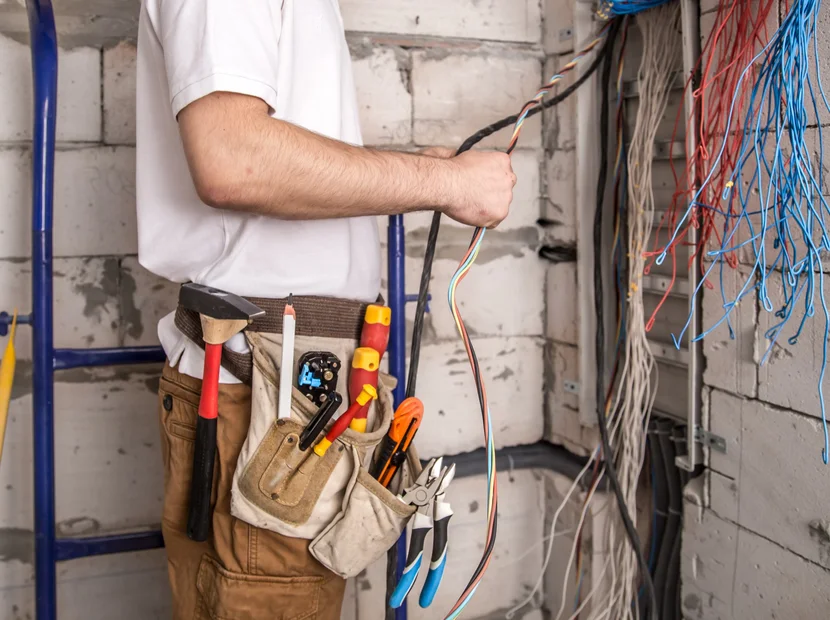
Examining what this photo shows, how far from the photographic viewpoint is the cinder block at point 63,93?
149cm

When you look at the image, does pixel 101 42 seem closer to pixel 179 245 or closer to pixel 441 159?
pixel 179 245

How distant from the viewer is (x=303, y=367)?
3.33ft

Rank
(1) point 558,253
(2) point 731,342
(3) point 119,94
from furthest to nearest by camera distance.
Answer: (1) point 558,253, (3) point 119,94, (2) point 731,342

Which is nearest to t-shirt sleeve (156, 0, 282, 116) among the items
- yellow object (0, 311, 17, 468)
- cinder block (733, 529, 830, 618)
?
yellow object (0, 311, 17, 468)

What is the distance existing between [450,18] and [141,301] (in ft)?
3.20

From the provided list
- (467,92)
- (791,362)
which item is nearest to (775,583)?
(791,362)

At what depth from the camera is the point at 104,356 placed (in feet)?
4.62

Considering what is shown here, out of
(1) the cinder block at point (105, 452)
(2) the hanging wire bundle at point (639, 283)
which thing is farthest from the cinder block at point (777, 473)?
(1) the cinder block at point (105, 452)

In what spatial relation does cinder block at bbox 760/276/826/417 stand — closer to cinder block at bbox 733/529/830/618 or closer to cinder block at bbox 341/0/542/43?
cinder block at bbox 733/529/830/618

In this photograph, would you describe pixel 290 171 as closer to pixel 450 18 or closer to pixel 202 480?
pixel 202 480

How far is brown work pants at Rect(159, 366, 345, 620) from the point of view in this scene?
1027 millimetres

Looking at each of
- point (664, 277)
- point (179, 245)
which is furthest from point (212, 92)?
point (664, 277)

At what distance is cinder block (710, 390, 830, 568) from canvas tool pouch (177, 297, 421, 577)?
2.21ft

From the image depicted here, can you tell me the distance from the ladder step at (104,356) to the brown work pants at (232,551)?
1.12ft
